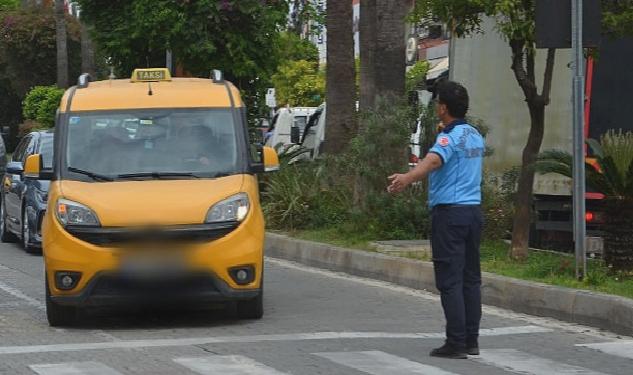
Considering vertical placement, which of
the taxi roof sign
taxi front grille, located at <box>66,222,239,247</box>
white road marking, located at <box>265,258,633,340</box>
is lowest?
white road marking, located at <box>265,258,633,340</box>

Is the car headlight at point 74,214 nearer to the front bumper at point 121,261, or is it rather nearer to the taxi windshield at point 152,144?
the front bumper at point 121,261

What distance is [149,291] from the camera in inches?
384

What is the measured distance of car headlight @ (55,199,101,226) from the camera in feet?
31.6

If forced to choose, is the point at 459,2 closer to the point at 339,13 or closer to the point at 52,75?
the point at 339,13

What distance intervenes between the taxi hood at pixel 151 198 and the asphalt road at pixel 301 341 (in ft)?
3.10

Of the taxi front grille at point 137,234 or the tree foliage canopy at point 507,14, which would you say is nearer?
the taxi front grille at point 137,234

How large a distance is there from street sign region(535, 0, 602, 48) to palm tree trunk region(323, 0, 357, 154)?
797cm

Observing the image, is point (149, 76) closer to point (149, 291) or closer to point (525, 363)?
point (149, 291)

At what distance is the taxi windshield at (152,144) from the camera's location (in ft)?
34.1

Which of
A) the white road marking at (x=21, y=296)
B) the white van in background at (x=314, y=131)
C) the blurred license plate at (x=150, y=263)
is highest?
the white van in background at (x=314, y=131)

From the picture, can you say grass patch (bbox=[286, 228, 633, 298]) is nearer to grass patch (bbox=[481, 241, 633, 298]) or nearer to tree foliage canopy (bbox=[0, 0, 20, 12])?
grass patch (bbox=[481, 241, 633, 298])

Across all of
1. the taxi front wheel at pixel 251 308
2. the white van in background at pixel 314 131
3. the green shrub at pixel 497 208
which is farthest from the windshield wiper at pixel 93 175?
the white van in background at pixel 314 131

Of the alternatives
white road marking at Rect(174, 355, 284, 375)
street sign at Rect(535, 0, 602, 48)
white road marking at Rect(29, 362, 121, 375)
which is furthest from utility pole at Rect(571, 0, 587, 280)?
white road marking at Rect(29, 362, 121, 375)

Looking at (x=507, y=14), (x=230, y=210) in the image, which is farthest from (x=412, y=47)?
(x=230, y=210)
